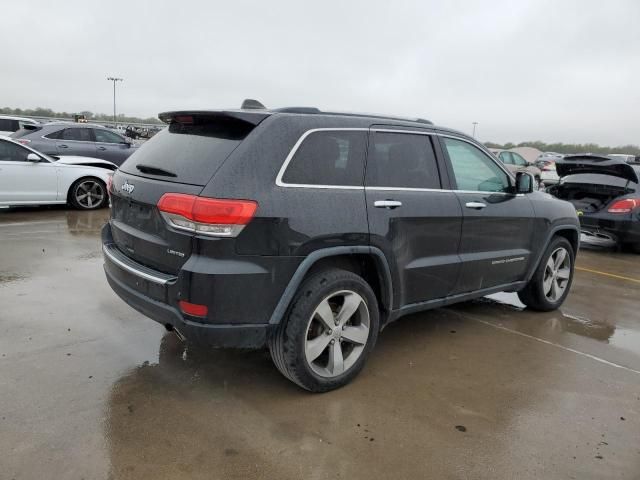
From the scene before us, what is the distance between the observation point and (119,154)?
1304cm

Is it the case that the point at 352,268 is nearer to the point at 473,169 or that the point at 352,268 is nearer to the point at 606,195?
the point at 473,169

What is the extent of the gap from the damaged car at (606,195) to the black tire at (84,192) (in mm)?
8193

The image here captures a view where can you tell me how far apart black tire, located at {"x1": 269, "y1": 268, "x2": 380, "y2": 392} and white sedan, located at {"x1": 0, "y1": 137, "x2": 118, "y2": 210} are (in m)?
6.54

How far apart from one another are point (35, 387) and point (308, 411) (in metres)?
1.68

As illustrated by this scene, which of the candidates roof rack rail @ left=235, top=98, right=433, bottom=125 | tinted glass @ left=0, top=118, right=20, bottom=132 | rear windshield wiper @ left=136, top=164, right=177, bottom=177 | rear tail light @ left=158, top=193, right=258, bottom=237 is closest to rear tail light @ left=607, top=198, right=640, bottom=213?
roof rack rail @ left=235, top=98, right=433, bottom=125

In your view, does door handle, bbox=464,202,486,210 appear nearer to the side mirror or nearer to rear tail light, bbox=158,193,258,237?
the side mirror

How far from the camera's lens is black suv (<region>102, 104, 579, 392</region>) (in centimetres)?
292

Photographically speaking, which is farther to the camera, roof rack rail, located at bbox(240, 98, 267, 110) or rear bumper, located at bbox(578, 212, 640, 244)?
rear bumper, located at bbox(578, 212, 640, 244)

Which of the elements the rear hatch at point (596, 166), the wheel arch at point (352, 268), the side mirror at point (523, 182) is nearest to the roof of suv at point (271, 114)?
the wheel arch at point (352, 268)

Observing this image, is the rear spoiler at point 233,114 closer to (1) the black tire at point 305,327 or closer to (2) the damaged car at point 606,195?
A: (1) the black tire at point 305,327

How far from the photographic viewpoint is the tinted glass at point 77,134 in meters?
12.3

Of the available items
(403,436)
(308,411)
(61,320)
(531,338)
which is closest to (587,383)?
(531,338)

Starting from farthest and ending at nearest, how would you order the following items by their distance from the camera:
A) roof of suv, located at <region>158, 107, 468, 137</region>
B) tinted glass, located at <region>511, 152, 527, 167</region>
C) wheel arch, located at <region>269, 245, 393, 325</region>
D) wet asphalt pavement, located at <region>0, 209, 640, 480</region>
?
tinted glass, located at <region>511, 152, 527, 167</region>
roof of suv, located at <region>158, 107, 468, 137</region>
wheel arch, located at <region>269, 245, 393, 325</region>
wet asphalt pavement, located at <region>0, 209, 640, 480</region>

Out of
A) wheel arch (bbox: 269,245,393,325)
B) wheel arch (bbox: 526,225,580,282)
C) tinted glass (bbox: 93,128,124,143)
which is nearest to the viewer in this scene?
wheel arch (bbox: 269,245,393,325)
